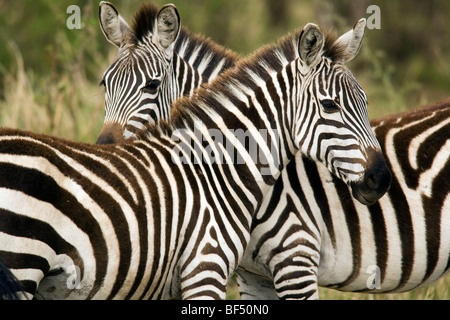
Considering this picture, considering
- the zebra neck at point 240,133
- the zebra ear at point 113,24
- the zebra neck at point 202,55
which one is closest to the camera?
the zebra neck at point 240,133

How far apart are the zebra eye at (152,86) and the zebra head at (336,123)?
1.41 meters

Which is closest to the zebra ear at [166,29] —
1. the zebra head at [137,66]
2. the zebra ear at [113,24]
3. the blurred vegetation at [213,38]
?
the zebra head at [137,66]

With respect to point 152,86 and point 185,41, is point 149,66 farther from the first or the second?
point 185,41

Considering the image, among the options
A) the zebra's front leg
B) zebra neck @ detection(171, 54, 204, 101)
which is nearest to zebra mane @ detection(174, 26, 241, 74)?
zebra neck @ detection(171, 54, 204, 101)

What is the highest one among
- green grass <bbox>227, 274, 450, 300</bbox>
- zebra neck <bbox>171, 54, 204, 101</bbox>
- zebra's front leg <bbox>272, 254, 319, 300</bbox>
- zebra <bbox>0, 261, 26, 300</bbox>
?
zebra neck <bbox>171, 54, 204, 101</bbox>

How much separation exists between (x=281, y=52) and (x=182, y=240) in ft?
5.66

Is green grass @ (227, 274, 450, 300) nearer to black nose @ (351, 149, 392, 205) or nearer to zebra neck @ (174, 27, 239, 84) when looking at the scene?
black nose @ (351, 149, 392, 205)

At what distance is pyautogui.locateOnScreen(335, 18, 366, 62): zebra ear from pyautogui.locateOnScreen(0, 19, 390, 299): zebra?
1 cm

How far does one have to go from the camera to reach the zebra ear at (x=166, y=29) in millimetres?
5441

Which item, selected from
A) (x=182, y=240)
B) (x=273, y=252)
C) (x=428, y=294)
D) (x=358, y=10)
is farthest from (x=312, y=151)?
(x=358, y=10)

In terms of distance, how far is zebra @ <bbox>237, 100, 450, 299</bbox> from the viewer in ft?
15.1

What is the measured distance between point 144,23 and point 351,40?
77.2 inches

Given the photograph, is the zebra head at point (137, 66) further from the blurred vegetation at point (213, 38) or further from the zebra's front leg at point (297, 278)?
the blurred vegetation at point (213, 38)

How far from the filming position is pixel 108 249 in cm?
368
